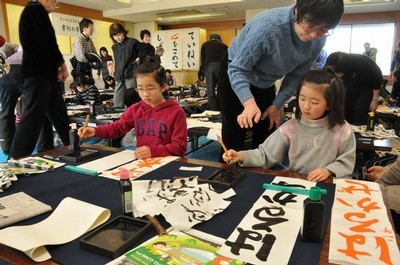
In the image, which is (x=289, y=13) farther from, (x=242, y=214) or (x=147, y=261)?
(x=147, y=261)

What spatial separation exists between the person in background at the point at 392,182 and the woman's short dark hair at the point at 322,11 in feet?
2.01

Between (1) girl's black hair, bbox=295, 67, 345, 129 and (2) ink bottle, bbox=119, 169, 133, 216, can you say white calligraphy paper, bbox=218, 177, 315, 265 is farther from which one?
(1) girl's black hair, bbox=295, 67, 345, 129

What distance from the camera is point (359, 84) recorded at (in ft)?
9.48

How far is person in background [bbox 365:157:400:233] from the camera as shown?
1.06 m

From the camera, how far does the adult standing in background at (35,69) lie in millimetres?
1977

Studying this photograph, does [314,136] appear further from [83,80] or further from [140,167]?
[83,80]

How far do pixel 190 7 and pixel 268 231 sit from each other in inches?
285

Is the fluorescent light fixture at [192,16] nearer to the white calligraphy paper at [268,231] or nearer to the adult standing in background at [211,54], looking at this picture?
the adult standing in background at [211,54]

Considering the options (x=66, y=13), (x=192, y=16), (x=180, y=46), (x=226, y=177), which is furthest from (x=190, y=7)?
(x=226, y=177)

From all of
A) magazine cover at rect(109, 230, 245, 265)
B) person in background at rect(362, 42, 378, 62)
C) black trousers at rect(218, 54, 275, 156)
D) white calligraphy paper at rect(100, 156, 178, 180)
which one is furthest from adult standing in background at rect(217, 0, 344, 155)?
person in background at rect(362, 42, 378, 62)

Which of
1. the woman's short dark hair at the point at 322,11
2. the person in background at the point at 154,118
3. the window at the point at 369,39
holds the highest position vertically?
the window at the point at 369,39

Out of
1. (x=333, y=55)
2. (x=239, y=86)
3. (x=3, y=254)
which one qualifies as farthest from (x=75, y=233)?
(x=333, y=55)

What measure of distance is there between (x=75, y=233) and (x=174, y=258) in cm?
26

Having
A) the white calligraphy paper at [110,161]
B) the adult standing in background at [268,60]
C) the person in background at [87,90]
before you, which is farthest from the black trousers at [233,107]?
the person in background at [87,90]
